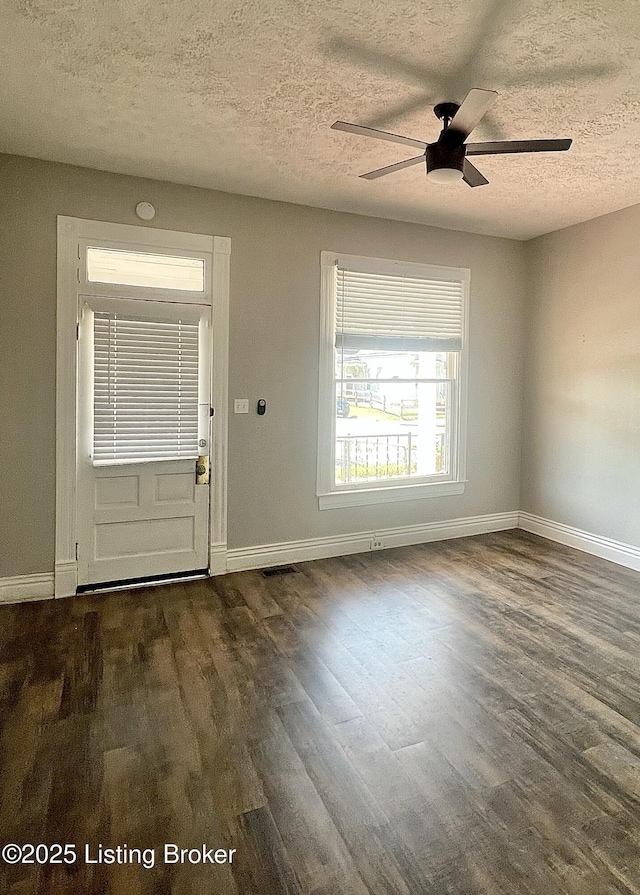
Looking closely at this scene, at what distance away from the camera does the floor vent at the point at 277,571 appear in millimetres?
4039

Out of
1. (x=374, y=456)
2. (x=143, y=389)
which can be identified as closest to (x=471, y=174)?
(x=143, y=389)

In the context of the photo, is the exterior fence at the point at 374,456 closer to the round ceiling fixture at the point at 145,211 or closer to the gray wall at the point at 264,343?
the gray wall at the point at 264,343

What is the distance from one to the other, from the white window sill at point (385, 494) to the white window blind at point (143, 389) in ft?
4.12

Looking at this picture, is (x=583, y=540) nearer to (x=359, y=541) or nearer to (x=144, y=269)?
(x=359, y=541)

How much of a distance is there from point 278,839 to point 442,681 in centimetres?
117

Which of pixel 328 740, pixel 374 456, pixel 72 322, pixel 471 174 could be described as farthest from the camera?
pixel 374 456

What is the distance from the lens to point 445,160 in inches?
97.0

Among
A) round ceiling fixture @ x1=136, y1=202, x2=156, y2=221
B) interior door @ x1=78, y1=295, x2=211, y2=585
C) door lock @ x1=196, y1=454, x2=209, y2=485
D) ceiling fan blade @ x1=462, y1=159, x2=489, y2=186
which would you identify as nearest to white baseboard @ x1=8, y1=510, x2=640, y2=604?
interior door @ x1=78, y1=295, x2=211, y2=585

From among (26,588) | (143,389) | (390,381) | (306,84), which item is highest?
(306,84)

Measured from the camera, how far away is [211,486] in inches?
156

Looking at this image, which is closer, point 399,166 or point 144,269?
point 399,166

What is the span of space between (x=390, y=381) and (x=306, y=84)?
101 inches

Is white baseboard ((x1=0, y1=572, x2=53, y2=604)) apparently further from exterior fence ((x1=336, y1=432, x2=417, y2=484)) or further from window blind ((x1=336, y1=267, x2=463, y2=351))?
window blind ((x1=336, y1=267, x2=463, y2=351))

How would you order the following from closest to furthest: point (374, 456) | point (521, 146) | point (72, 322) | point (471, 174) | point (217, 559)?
point (521, 146) → point (471, 174) → point (72, 322) → point (217, 559) → point (374, 456)
